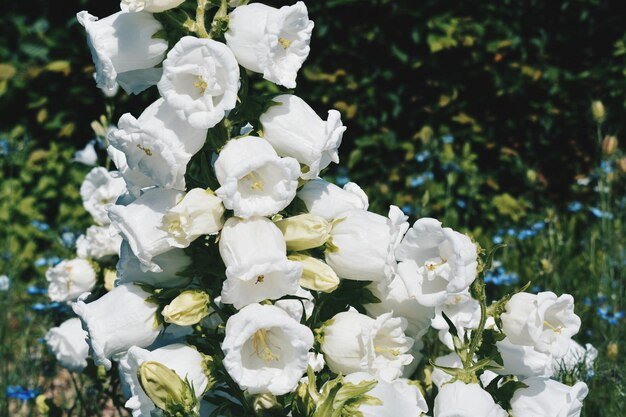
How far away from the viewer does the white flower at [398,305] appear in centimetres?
181

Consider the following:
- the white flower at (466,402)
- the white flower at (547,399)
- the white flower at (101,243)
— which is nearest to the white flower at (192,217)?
the white flower at (466,402)

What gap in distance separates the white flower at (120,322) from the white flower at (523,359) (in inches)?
29.9

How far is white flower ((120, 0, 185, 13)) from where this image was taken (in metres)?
1.62

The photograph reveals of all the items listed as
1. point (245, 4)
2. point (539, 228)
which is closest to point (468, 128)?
point (539, 228)

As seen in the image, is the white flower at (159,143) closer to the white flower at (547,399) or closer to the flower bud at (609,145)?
the white flower at (547,399)

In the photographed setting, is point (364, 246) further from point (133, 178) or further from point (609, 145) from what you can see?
point (609, 145)

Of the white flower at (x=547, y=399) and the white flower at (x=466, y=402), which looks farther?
the white flower at (x=547, y=399)

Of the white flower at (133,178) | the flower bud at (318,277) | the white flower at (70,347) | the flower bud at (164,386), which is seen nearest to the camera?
the flower bud at (164,386)

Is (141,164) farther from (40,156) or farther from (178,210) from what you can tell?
(40,156)

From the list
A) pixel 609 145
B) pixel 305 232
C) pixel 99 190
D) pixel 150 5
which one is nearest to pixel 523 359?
pixel 305 232

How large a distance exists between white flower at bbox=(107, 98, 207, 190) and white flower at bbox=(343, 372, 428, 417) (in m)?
0.58

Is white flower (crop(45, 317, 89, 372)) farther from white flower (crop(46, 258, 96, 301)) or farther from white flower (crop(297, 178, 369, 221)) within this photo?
white flower (crop(297, 178, 369, 221))

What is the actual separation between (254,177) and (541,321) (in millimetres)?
665

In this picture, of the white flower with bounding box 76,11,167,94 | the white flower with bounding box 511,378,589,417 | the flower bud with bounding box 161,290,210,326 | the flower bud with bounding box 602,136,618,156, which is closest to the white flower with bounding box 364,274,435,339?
the white flower with bounding box 511,378,589,417
